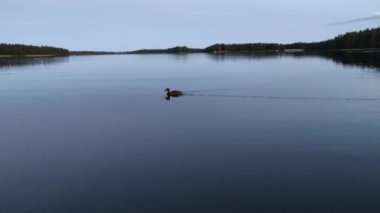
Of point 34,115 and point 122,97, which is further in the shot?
point 122,97

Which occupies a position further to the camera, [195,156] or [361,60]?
[361,60]

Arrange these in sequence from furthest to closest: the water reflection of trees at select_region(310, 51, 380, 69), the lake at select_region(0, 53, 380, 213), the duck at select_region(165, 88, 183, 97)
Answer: the water reflection of trees at select_region(310, 51, 380, 69) < the duck at select_region(165, 88, 183, 97) < the lake at select_region(0, 53, 380, 213)

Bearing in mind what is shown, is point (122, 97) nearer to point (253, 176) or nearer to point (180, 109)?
point (180, 109)

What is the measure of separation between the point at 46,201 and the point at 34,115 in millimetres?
20165

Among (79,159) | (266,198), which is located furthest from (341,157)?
(79,159)

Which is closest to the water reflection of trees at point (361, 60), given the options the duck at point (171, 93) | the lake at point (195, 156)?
the duck at point (171, 93)

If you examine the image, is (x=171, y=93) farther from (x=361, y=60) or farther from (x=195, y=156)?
(x=361, y=60)

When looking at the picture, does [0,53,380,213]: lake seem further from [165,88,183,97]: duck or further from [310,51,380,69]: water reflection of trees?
[310,51,380,69]: water reflection of trees

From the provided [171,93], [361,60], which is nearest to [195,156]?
[171,93]

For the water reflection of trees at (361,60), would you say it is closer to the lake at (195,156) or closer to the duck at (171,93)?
the duck at (171,93)

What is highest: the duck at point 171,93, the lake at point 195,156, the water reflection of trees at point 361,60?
the water reflection of trees at point 361,60

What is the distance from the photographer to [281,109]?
109ft

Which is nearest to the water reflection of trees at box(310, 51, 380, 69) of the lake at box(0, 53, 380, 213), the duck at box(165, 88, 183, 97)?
the duck at box(165, 88, 183, 97)

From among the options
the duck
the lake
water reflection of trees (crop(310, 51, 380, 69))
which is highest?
water reflection of trees (crop(310, 51, 380, 69))
